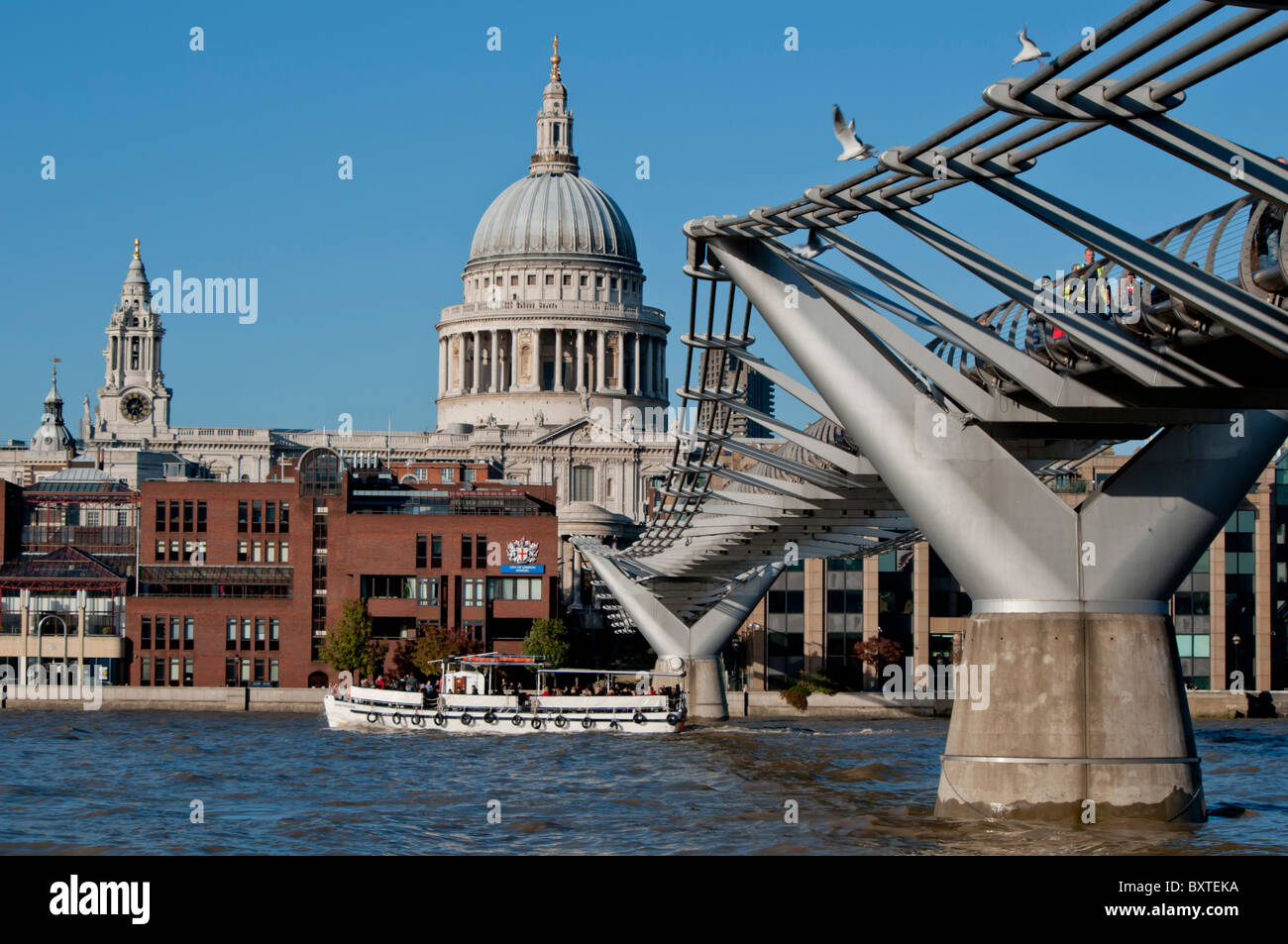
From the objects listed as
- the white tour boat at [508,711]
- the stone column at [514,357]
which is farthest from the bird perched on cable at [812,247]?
the stone column at [514,357]

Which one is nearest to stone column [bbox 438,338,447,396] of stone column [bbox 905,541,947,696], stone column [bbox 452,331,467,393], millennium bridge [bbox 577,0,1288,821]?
stone column [bbox 452,331,467,393]

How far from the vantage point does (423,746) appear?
55125mm

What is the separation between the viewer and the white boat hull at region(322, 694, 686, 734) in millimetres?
62969

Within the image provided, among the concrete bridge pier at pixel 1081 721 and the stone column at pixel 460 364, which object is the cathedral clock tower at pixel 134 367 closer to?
the stone column at pixel 460 364

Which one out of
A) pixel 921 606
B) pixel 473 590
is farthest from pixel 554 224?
pixel 921 606

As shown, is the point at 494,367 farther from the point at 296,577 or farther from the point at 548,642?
the point at 548,642

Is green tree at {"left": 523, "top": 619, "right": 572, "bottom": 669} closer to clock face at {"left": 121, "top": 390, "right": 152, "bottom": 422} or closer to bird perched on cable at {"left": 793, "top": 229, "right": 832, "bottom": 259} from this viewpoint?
bird perched on cable at {"left": 793, "top": 229, "right": 832, "bottom": 259}

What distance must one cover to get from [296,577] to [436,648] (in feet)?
30.0

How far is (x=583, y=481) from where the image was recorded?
472 ft

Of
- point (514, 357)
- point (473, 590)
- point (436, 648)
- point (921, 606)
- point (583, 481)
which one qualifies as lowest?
point (436, 648)

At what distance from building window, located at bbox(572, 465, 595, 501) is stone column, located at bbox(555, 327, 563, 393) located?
44.3 ft

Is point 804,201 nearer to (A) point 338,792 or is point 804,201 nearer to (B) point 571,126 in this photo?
(A) point 338,792

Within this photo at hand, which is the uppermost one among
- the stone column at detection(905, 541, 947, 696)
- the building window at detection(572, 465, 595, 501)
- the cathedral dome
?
the cathedral dome
